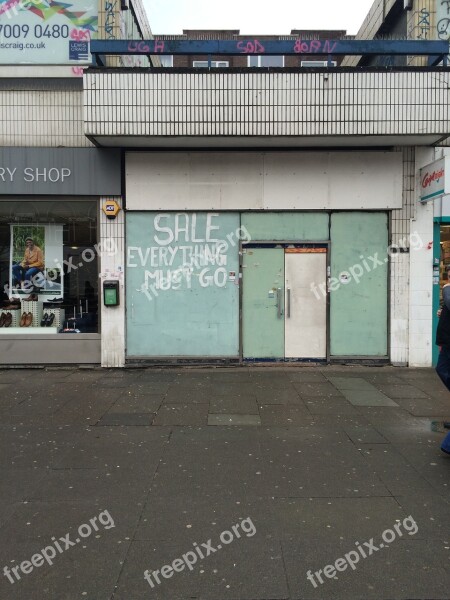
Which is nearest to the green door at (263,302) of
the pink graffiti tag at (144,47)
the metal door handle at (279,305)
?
the metal door handle at (279,305)

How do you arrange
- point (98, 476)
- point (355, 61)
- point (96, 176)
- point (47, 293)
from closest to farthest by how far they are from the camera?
point (98, 476) → point (96, 176) → point (47, 293) → point (355, 61)

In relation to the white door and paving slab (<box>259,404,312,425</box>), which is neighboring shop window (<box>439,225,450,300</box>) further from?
paving slab (<box>259,404,312,425</box>)

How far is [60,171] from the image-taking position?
29.2ft

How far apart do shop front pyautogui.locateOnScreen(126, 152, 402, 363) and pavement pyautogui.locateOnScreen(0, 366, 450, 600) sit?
2061 mm

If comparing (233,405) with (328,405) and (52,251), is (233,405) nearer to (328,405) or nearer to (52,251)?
(328,405)

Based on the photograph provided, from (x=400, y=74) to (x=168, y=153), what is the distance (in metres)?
4.16

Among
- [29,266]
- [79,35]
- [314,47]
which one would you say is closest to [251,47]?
[314,47]

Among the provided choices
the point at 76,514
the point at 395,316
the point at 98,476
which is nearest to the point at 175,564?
the point at 76,514

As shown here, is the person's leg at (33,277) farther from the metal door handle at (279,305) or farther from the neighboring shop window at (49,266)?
the metal door handle at (279,305)

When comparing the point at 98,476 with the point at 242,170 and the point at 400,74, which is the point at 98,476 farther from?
the point at 400,74

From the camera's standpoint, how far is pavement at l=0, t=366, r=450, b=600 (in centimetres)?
291

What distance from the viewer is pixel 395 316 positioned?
909cm

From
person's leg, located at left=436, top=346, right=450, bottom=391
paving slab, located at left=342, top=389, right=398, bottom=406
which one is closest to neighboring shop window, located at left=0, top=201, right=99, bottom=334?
paving slab, located at left=342, top=389, right=398, bottom=406

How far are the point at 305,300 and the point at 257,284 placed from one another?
3.13ft
